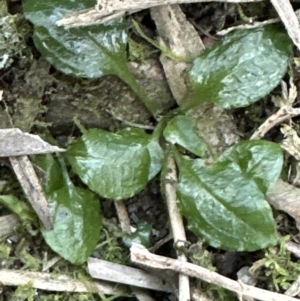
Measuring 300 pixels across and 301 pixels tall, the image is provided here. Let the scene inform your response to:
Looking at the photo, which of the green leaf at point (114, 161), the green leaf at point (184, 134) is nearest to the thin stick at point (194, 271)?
the green leaf at point (114, 161)

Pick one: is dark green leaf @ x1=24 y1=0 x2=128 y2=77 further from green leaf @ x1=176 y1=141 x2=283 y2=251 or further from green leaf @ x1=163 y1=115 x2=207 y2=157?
green leaf @ x1=176 y1=141 x2=283 y2=251

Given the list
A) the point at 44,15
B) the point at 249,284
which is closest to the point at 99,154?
the point at 44,15

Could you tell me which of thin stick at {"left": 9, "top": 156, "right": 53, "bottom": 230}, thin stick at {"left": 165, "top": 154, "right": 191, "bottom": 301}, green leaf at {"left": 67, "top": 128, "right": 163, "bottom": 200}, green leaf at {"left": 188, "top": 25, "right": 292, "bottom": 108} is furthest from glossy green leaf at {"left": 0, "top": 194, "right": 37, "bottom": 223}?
green leaf at {"left": 188, "top": 25, "right": 292, "bottom": 108}

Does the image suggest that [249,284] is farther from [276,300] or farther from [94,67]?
[94,67]

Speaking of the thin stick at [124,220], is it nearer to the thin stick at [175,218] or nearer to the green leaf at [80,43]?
the thin stick at [175,218]

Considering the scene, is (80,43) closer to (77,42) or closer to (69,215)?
(77,42)

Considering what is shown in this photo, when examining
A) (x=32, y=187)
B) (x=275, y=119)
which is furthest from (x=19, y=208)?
(x=275, y=119)
